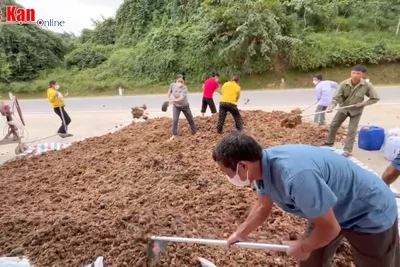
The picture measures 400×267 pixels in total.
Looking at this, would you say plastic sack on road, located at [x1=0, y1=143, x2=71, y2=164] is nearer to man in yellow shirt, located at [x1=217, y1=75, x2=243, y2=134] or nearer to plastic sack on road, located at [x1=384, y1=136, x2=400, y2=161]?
man in yellow shirt, located at [x1=217, y1=75, x2=243, y2=134]

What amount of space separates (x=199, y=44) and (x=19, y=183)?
12.7 metres

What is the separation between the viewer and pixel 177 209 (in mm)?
3246

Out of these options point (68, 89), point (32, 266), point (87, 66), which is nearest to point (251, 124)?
point (32, 266)

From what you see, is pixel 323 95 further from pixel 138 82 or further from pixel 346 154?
pixel 138 82

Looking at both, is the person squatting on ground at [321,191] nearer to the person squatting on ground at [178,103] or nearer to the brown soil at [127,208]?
the brown soil at [127,208]

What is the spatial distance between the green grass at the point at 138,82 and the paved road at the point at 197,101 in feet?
6.26

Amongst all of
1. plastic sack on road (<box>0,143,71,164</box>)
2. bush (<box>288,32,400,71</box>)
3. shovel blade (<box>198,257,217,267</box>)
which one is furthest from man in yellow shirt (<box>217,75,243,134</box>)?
bush (<box>288,32,400,71</box>)

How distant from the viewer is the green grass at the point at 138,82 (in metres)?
14.5

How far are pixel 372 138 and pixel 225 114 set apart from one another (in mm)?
2515

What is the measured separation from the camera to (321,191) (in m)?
1.35

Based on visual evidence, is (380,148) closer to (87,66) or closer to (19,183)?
(19,183)

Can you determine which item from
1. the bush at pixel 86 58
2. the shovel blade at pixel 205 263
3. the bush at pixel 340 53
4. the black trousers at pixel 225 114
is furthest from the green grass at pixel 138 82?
the shovel blade at pixel 205 263

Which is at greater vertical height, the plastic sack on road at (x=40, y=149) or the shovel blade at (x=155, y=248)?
the shovel blade at (x=155, y=248)

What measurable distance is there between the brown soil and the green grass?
9440 mm
